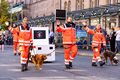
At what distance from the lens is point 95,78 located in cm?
1550

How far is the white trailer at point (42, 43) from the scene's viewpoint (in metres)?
22.4

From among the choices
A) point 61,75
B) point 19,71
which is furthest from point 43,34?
point 61,75

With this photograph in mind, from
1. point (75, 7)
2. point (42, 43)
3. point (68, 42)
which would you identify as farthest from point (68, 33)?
point (75, 7)

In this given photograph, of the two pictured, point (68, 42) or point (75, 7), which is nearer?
point (68, 42)

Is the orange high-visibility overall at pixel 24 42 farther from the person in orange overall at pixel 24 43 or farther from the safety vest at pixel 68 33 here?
the safety vest at pixel 68 33

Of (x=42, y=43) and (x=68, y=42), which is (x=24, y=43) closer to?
(x=68, y=42)

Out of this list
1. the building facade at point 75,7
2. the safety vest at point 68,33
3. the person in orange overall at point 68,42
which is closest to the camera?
the person in orange overall at point 68,42

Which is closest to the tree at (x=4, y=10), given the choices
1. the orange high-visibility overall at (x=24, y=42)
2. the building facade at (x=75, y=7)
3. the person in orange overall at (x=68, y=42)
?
the building facade at (x=75, y=7)

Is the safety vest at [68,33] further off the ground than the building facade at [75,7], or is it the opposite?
the building facade at [75,7]

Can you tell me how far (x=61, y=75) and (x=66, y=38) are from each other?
8.56 ft

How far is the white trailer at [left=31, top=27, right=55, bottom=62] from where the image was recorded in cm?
2241

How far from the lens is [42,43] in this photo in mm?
22781

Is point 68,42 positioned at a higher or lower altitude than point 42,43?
higher

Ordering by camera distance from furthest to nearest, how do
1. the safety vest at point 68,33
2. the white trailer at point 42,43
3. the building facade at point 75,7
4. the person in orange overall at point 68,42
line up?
the building facade at point 75,7 < the white trailer at point 42,43 < the safety vest at point 68,33 < the person in orange overall at point 68,42
